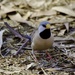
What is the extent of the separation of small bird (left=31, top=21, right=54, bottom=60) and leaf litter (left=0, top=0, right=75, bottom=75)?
195 mm

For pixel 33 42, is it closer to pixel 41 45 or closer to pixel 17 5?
pixel 41 45

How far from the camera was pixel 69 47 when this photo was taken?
17.5 feet

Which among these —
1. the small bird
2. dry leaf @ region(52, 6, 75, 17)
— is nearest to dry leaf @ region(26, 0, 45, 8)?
dry leaf @ region(52, 6, 75, 17)

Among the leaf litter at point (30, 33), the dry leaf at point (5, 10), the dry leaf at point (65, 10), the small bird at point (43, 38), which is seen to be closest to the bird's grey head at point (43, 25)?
the small bird at point (43, 38)

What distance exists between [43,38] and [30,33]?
3.18 feet

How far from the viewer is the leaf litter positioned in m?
4.69

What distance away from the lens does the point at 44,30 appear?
5055 mm

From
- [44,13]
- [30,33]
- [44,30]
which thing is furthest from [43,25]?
[44,13]

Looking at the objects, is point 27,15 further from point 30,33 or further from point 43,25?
point 43,25

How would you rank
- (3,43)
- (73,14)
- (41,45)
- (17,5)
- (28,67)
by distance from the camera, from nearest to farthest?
(28,67) → (41,45) → (3,43) → (73,14) → (17,5)

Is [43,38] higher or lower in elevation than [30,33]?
higher

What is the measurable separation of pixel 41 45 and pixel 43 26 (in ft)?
0.93

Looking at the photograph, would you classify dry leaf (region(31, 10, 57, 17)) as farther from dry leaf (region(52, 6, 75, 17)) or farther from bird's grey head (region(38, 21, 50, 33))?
bird's grey head (region(38, 21, 50, 33))

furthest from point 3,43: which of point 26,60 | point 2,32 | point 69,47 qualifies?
point 69,47
